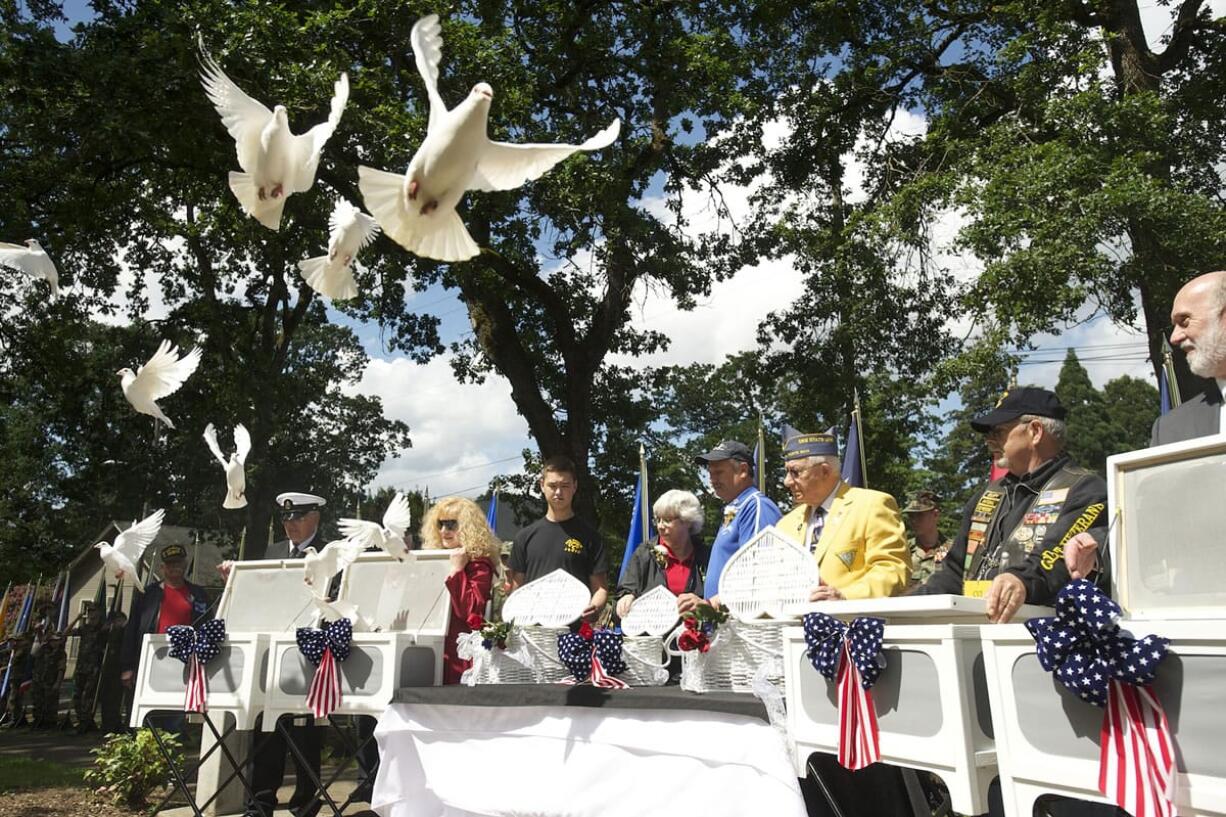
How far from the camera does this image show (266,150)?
11.2 ft

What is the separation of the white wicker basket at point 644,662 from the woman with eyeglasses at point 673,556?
594 mm

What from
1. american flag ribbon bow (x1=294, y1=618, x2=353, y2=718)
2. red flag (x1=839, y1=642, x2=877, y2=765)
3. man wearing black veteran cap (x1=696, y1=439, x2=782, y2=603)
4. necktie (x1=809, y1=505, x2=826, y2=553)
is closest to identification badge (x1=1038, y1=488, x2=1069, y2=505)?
red flag (x1=839, y1=642, x2=877, y2=765)

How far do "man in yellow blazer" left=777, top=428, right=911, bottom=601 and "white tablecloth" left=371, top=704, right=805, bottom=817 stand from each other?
2.20 ft

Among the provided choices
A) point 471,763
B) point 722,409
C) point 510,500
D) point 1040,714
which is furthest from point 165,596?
point 722,409

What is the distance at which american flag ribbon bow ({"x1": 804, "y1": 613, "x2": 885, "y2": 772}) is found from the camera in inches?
111

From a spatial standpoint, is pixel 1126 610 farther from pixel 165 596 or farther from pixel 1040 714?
pixel 165 596

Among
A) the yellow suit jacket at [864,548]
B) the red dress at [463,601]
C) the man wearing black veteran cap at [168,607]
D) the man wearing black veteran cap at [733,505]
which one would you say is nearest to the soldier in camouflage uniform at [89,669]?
the man wearing black veteran cap at [168,607]

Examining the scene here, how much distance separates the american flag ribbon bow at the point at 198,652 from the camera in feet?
16.9

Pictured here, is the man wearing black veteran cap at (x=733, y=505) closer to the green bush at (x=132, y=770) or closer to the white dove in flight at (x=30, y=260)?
the white dove in flight at (x=30, y=260)

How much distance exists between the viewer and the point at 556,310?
14.6 m

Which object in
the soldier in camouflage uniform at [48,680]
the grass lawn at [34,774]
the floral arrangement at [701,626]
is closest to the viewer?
the floral arrangement at [701,626]

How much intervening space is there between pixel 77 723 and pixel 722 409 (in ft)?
120

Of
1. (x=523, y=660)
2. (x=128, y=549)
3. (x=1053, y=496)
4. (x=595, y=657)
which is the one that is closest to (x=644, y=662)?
(x=595, y=657)

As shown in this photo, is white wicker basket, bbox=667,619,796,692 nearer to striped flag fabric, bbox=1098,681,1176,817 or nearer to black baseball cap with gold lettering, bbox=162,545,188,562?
striped flag fabric, bbox=1098,681,1176,817
